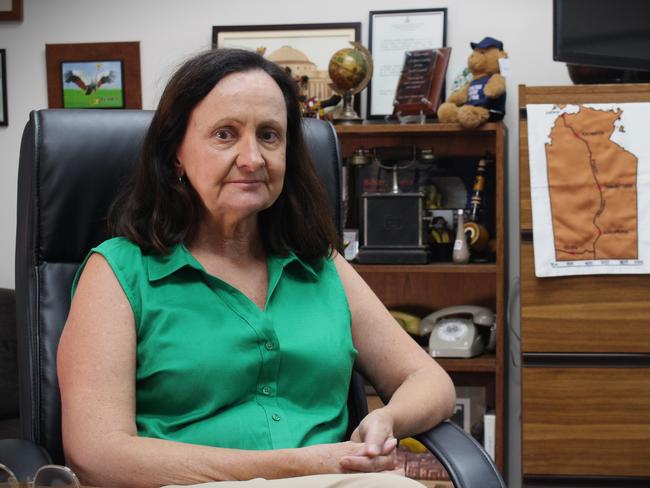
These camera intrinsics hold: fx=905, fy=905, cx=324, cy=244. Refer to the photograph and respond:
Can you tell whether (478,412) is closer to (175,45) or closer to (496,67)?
(496,67)

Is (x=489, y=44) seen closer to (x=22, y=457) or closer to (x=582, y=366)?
(x=582, y=366)

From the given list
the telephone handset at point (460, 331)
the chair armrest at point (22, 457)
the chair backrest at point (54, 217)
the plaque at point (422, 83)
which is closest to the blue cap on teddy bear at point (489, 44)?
the plaque at point (422, 83)

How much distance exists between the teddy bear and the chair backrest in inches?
56.1

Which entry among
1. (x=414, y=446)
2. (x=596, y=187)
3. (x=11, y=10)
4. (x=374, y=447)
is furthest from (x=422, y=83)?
(x=374, y=447)

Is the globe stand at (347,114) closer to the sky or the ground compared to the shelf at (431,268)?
closer to the sky

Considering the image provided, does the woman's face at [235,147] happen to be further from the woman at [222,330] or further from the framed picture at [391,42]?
the framed picture at [391,42]

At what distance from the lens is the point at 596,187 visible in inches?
98.4

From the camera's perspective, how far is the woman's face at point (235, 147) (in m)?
1.40

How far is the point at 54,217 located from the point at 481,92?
1649 millimetres

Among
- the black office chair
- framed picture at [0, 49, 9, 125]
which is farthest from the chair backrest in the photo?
framed picture at [0, 49, 9, 125]

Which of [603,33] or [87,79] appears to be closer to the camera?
[603,33]

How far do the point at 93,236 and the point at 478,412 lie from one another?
1.83 m

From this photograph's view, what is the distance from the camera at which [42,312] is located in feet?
4.89

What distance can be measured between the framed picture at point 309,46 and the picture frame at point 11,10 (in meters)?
0.76
